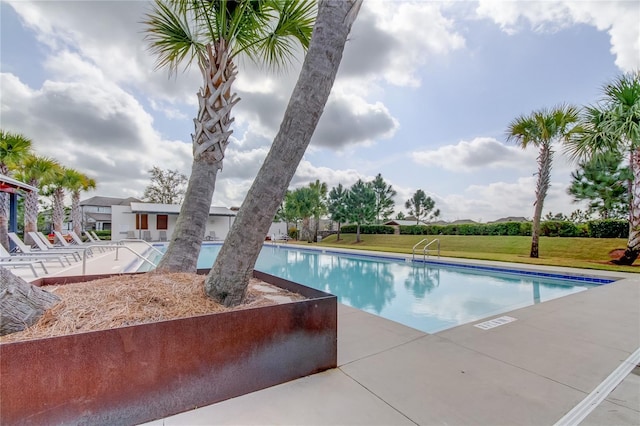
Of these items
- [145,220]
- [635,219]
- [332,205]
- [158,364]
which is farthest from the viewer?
[332,205]

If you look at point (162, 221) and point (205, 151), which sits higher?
point (205, 151)

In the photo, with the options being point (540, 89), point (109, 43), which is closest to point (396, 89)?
point (540, 89)

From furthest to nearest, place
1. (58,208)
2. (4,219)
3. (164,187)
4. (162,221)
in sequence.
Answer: (164,187) → (162,221) → (58,208) → (4,219)

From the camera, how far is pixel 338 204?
2659 cm

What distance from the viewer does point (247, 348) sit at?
2.28 meters

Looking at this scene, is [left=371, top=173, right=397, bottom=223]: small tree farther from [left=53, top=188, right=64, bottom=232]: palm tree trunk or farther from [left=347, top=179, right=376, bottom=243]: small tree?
[left=53, top=188, right=64, bottom=232]: palm tree trunk

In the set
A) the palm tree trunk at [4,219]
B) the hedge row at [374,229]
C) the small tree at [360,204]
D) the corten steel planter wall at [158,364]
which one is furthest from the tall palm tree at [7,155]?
the hedge row at [374,229]

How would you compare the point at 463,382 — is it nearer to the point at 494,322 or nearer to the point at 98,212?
the point at 494,322

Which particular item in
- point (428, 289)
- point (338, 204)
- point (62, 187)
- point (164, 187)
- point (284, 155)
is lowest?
point (428, 289)

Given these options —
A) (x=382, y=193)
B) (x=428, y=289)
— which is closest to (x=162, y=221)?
(x=382, y=193)

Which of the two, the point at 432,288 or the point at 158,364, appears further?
the point at 432,288

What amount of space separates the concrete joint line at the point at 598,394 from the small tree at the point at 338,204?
75.3 ft

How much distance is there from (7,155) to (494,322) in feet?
54.0

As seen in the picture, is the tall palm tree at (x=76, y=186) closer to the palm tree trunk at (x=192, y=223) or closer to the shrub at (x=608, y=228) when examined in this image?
the palm tree trunk at (x=192, y=223)
